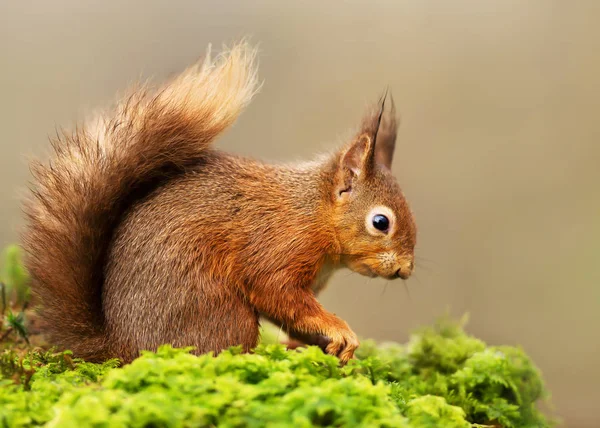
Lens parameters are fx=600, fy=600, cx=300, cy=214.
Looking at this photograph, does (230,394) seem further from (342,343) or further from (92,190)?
(92,190)

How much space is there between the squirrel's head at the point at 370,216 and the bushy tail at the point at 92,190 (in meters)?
0.49

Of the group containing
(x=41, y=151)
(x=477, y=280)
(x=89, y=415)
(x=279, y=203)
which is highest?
(x=477, y=280)

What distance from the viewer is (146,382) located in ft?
4.16

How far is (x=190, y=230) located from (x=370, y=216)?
2.02ft

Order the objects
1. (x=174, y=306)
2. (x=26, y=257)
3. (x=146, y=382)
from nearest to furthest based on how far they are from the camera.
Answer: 1. (x=146, y=382)
2. (x=174, y=306)
3. (x=26, y=257)

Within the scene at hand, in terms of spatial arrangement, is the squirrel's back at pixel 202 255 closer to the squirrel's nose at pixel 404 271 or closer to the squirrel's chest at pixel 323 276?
the squirrel's chest at pixel 323 276

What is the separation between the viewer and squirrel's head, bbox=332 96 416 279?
205 cm

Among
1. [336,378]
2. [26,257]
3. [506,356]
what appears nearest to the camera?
[336,378]

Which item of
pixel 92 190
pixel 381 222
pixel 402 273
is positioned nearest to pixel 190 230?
pixel 92 190

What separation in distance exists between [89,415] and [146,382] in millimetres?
210

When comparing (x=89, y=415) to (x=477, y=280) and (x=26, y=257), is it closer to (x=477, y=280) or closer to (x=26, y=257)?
(x=26, y=257)

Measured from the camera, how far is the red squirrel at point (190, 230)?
5.96ft

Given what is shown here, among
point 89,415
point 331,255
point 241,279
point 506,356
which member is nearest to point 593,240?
point 506,356

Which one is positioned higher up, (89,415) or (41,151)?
(41,151)
